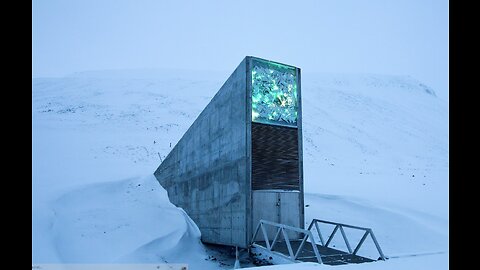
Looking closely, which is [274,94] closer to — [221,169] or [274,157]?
[274,157]

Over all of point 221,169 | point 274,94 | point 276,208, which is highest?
point 274,94

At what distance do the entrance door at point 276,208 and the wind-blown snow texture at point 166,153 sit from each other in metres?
3.37

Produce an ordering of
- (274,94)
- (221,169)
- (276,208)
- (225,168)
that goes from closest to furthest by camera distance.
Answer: (276,208) → (274,94) → (225,168) → (221,169)

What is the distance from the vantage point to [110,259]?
43.4 feet

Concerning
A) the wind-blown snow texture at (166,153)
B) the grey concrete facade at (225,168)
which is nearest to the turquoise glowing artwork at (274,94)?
the grey concrete facade at (225,168)

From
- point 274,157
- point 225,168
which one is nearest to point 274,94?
point 274,157

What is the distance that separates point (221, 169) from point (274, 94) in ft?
12.2

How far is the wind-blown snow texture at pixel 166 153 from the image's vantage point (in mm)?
14617

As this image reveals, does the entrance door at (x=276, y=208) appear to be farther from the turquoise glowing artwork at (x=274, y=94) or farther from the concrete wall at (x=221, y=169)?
the turquoise glowing artwork at (x=274, y=94)

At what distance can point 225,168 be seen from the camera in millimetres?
13539

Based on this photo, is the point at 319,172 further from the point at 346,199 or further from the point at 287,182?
the point at 287,182

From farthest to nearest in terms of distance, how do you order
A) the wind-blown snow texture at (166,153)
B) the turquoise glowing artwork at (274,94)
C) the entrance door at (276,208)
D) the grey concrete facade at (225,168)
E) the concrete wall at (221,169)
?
the wind-blown snow texture at (166,153), the turquoise glowing artwork at (274,94), the concrete wall at (221,169), the grey concrete facade at (225,168), the entrance door at (276,208)
